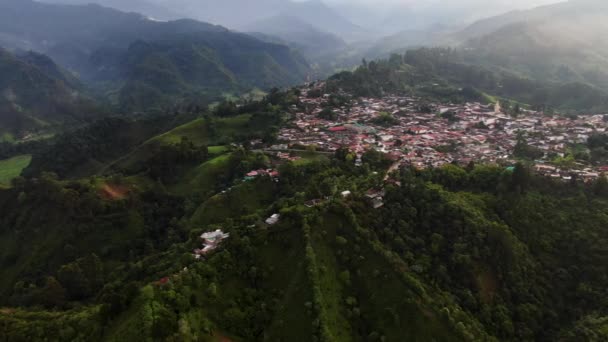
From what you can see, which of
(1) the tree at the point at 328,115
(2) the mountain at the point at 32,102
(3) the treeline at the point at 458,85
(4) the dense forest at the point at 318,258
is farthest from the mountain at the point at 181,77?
(4) the dense forest at the point at 318,258

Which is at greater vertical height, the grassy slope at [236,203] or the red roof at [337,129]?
the red roof at [337,129]

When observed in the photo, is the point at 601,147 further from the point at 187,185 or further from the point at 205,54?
the point at 205,54

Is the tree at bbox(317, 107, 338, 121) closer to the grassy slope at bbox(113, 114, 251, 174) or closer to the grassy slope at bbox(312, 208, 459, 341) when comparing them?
the grassy slope at bbox(113, 114, 251, 174)

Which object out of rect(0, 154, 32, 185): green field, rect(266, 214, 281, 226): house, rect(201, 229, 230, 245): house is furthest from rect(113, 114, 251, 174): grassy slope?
rect(0, 154, 32, 185): green field

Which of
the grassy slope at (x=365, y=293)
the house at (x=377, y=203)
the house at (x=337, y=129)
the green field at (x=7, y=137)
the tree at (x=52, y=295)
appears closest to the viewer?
the grassy slope at (x=365, y=293)

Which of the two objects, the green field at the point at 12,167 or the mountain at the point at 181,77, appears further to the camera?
the mountain at the point at 181,77

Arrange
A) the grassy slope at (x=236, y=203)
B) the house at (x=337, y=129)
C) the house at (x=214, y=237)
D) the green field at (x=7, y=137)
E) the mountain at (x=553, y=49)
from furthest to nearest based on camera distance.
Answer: the mountain at (x=553, y=49), the green field at (x=7, y=137), the house at (x=337, y=129), the grassy slope at (x=236, y=203), the house at (x=214, y=237)

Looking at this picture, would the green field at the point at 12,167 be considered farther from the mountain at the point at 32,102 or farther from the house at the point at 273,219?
the house at the point at 273,219
